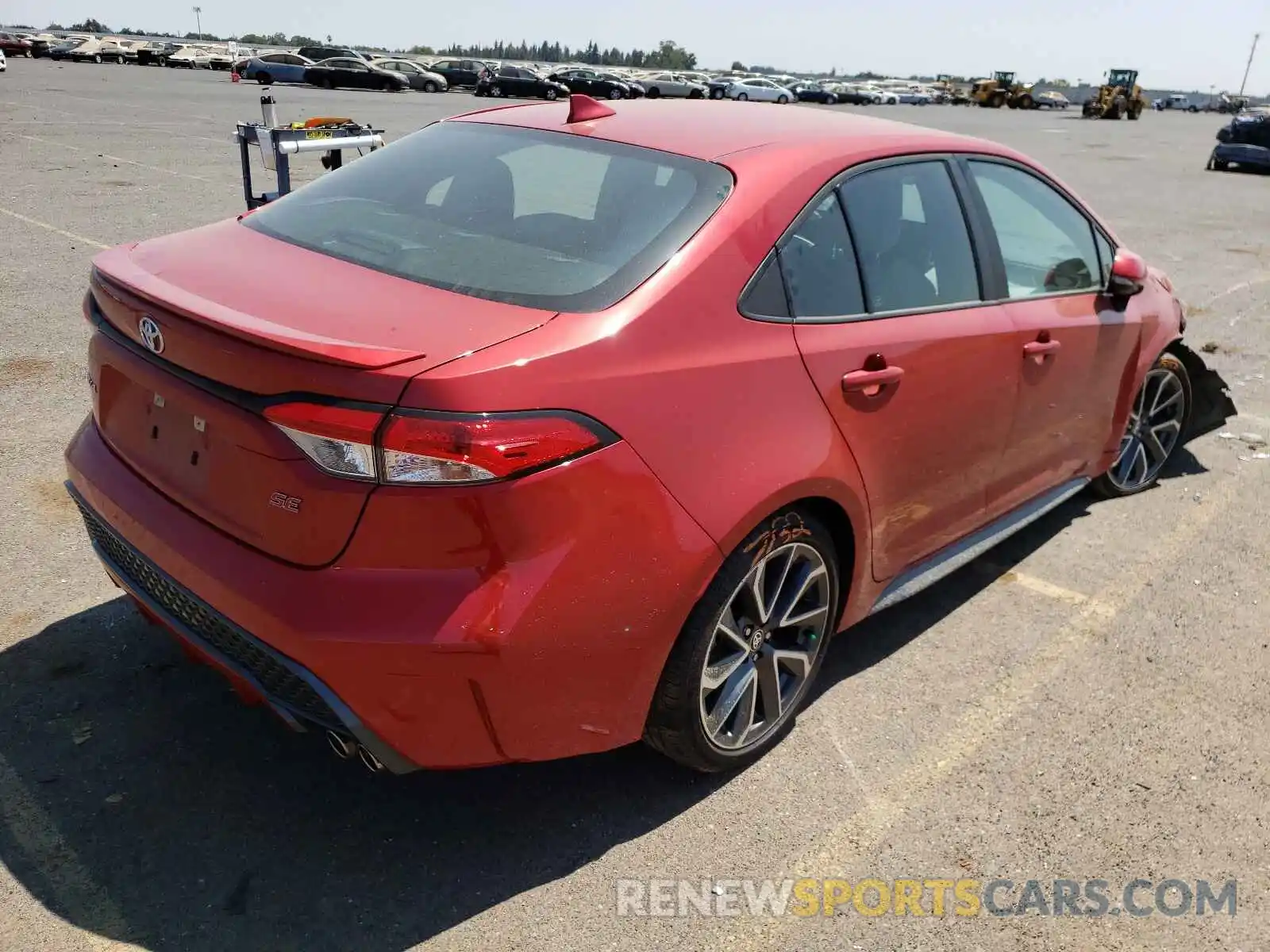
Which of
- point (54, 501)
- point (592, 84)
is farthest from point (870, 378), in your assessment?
point (592, 84)

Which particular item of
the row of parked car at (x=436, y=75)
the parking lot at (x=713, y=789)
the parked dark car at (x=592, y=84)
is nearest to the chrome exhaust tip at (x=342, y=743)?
the parking lot at (x=713, y=789)

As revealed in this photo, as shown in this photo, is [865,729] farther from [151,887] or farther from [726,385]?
[151,887]

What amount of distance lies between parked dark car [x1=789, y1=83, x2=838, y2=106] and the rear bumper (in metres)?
61.3

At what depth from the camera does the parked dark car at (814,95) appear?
59.8 m

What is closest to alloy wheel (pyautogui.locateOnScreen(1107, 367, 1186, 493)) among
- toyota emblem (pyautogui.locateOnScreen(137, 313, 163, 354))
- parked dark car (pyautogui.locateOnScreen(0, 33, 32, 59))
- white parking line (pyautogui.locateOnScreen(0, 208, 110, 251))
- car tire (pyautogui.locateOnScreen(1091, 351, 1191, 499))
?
car tire (pyautogui.locateOnScreen(1091, 351, 1191, 499))

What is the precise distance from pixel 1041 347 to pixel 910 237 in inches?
29.4

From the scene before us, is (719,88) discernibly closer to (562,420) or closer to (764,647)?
(764,647)

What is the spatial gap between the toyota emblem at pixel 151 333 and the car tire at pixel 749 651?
1.42 m

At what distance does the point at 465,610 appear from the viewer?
207 cm

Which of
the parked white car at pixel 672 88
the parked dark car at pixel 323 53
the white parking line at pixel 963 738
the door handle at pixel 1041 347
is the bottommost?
the white parking line at pixel 963 738

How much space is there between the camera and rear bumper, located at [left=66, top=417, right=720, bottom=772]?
2.07 metres

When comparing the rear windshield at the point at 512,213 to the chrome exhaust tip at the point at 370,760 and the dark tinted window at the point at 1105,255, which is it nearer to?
the chrome exhaust tip at the point at 370,760

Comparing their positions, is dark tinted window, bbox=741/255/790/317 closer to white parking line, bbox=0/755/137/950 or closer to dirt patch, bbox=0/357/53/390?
white parking line, bbox=0/755/137/950

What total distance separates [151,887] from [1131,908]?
→ 2.37 meters
